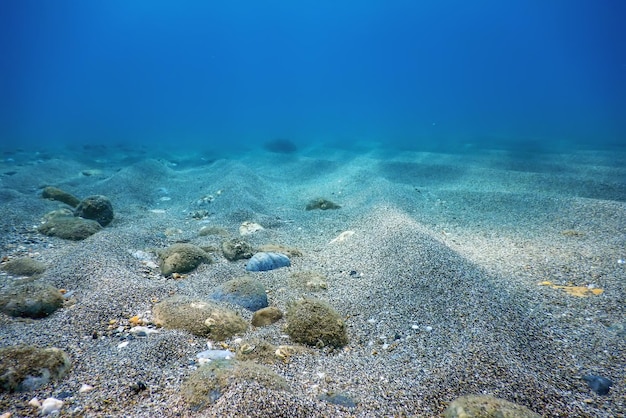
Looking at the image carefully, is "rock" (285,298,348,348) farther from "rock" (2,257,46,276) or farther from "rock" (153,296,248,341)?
"rock" (2,257,46,276)

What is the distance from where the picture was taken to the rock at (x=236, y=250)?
17.4 feet

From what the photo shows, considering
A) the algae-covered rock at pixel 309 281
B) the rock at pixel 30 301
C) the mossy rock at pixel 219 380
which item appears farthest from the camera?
the algae-covered rock at pixel 309 281

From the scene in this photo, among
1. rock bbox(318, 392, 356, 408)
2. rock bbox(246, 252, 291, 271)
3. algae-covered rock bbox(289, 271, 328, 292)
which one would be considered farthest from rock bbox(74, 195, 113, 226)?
rock bbox(318, 392, 356, 408)

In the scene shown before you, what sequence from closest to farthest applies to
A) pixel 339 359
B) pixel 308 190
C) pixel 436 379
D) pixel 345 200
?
pixel 436 379, pixel 339 359, pixel 345 200, pixel 308 190

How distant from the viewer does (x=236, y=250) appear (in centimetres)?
532

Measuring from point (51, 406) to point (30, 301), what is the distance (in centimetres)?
178

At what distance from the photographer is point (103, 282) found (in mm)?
3943

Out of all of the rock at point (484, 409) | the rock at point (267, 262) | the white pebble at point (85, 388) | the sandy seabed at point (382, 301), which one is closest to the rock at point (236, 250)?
the sandy seabed at point (382, 301)

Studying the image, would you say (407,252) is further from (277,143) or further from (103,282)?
(277,143)

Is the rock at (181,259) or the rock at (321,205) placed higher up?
the rock at (181,259)

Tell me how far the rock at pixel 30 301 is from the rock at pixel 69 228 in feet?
8.84

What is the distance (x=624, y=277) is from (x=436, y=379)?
340cm

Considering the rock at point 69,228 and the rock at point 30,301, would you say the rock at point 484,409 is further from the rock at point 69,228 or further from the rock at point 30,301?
the rock at point 69,228

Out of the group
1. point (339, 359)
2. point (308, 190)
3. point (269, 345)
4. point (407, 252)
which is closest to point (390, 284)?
point (407, 252)
